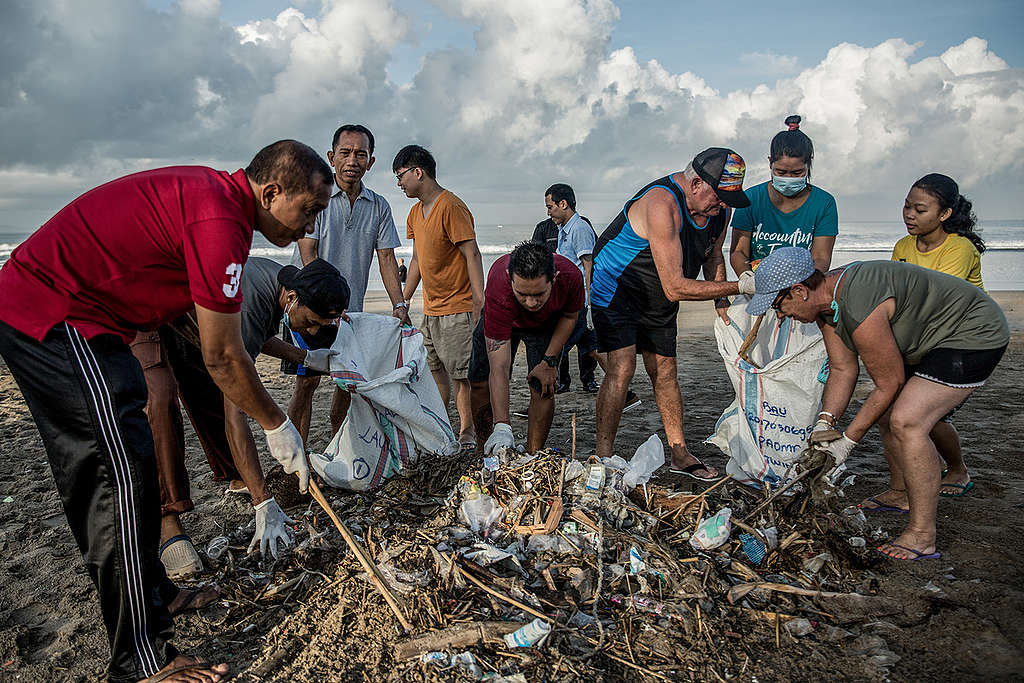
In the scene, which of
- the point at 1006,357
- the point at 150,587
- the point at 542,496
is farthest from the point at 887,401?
the point at 1006,357

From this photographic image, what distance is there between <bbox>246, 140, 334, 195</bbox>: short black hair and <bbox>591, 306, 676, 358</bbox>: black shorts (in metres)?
2.06

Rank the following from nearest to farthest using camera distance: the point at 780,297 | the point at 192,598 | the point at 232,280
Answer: the point at 232,280 → the point at 192,598 → the point at 780,297

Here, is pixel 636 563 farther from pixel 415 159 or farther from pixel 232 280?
pixel 415 159

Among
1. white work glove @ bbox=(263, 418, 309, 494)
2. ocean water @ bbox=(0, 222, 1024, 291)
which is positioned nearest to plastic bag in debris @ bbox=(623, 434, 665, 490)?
white work glove @ bbox=(263, 418, 309, 494)

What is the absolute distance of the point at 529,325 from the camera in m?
3.59

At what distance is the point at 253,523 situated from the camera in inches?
117

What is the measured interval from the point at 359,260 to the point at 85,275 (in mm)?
2320

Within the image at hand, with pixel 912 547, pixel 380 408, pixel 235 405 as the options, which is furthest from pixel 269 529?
pixel 912 547

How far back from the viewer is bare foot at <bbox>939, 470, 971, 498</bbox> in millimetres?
3301

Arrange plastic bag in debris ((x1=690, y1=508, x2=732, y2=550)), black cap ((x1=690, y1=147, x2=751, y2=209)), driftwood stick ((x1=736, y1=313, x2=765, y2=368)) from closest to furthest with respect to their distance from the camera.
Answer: plastic bag in debris ((x1=690, y1=508, x2=732, y2=550))
black cap ((x1=690, y1=147, x2=751, y2=209))
driftwood stick ((x1=736, y1=313, x2=765, y2=368))

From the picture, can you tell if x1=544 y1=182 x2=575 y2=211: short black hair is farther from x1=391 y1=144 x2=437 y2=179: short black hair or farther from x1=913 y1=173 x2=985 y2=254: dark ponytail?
x1=913 y1=173 x2=985 y2=254: dark ponytail

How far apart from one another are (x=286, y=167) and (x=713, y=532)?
2.04m

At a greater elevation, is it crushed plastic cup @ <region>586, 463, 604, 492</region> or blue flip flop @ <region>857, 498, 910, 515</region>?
crushed plastic cup @ <region>586, 463, 604, 492</region>

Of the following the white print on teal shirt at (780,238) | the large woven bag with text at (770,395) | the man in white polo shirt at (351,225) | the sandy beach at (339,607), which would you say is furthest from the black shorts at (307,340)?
the white print on teal shirt at (780,238)
